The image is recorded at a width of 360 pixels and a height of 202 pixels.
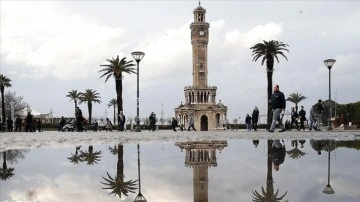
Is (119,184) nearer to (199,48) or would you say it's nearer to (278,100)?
(278,100)

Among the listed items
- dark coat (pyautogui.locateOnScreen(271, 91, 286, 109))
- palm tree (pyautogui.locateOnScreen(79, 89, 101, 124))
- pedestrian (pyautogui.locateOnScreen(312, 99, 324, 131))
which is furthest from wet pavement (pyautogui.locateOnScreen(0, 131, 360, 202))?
palm tree (pyautogui.locateOnScreen(79, 89, 101, 124))

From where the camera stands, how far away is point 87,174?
5.39 m

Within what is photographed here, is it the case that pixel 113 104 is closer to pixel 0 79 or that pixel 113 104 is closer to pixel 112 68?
pixel 0 79

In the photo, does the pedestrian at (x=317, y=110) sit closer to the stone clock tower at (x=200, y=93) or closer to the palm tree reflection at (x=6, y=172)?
the palm tree reflection at (x=6, y=172)

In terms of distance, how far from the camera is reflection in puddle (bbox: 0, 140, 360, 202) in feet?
12.9

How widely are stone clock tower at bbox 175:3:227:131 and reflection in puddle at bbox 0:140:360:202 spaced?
274 feet

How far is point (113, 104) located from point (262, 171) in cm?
9540

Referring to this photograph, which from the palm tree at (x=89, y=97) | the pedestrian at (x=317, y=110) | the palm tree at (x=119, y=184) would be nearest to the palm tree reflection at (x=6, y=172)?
the palm tree at (x=119, y=184)

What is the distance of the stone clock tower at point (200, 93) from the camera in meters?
91.1

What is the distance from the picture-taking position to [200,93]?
93.2m

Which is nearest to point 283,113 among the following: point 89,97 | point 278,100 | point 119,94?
point 278,100

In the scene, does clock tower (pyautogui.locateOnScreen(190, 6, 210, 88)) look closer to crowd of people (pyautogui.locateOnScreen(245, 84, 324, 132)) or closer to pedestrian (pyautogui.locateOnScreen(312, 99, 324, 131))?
crowd of people (pyautogui.locateOnScreen(245, 84, 324, 132))

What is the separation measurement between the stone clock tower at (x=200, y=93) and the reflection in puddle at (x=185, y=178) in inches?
3292

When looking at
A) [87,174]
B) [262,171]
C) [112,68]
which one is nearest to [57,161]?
[87,174]
